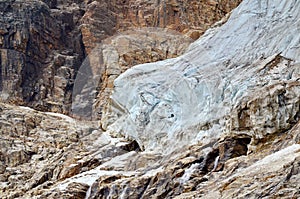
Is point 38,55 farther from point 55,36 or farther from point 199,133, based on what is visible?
point 199,133

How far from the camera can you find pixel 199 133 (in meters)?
26.5

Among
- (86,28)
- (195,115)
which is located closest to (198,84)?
(195,115)

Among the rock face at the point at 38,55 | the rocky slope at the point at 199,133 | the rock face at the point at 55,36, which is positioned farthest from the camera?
the rock face at the point at 38,55

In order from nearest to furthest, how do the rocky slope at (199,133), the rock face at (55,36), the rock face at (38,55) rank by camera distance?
the rocky slope at (199,133)
the rock face at (55,36)
the rock face at (38,55)

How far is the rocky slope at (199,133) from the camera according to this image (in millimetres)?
20078

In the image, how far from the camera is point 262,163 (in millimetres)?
18547

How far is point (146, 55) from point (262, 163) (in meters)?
25.8

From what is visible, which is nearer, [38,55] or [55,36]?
[38,55]

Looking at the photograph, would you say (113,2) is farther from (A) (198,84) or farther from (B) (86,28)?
(A) (198,84)

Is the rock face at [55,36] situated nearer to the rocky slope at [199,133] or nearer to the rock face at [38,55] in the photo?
the rock face at [38,55]

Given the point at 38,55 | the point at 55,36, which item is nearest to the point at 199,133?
the point at 38,55

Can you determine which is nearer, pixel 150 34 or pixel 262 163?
pixel 262 163

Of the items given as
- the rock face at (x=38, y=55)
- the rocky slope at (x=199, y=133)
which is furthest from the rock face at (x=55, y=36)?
the rocky slope at (x=199, y=133)

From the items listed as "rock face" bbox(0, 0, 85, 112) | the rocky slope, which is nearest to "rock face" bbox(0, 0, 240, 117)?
"rock face" bbox(0, 0, 85, 112)
